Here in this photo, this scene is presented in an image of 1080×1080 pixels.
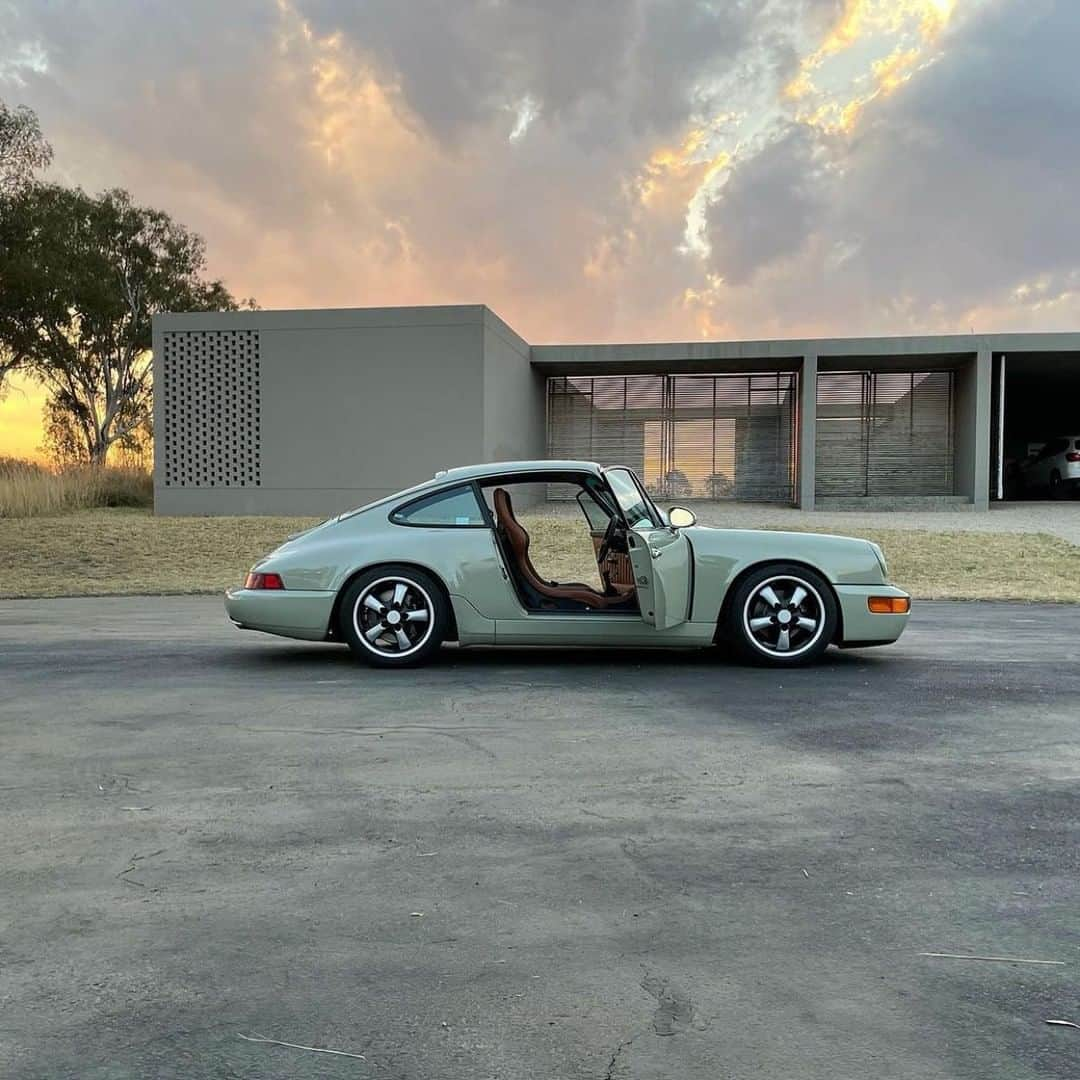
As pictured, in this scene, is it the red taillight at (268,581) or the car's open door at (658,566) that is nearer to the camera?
the car's open door at (658,566)

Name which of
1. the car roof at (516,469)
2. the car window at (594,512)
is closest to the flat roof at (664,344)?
the car window at (594,512)

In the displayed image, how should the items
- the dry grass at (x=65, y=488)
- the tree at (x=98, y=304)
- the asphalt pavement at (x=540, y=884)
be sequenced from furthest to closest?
1. the tree at (x=98, y=304)
2. the dry grass at (x=65, y=488)
3. the asphalt pavement at (x=540, y=884)

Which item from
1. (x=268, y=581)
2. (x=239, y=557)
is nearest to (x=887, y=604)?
(x=268, y=581)

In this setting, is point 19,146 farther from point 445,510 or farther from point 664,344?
point 445,510

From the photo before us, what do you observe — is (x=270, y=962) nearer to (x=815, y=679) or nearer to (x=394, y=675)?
(x=394, y=675)

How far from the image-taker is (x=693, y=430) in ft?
98.1

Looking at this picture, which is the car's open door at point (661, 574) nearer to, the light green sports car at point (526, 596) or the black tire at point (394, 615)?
the light green sports car at point (526, 596)

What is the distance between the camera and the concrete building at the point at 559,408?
24.5 meters

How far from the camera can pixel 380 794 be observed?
4.05m

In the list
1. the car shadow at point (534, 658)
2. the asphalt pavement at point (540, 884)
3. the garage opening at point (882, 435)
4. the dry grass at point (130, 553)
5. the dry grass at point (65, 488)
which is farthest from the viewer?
the garage opening at point (882, 435)

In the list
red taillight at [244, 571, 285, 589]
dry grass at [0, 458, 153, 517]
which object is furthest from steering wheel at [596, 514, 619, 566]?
dry grass at [0, 458, 153, 517]

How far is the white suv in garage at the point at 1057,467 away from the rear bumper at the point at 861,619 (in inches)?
957

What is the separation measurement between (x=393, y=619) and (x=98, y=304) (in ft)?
124


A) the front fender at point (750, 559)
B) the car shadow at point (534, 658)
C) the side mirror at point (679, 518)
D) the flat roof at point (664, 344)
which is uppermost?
the flat roof at point (664, 344)
